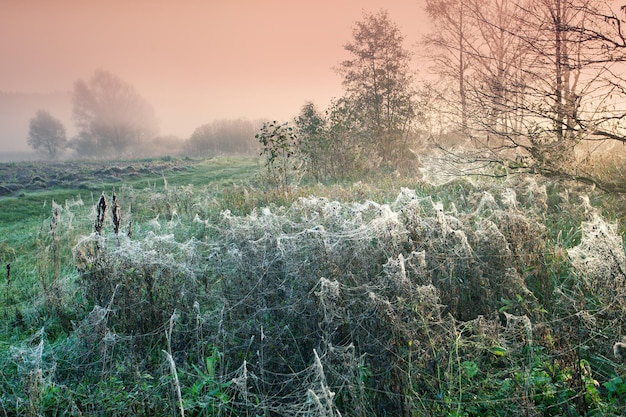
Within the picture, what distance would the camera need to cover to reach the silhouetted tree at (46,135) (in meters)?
61.8

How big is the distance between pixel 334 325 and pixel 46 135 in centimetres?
7273

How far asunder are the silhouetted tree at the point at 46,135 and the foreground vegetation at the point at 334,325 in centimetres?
6860

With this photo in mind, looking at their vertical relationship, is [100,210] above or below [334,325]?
above

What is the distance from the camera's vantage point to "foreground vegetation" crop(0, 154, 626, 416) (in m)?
2.48

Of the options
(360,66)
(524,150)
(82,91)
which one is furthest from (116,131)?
(524,150)

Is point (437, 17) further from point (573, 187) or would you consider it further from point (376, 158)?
point (573, 187)

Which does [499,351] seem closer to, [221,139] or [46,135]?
[221,139]

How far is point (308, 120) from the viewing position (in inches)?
600

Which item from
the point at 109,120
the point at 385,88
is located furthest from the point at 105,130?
the point at 385,88

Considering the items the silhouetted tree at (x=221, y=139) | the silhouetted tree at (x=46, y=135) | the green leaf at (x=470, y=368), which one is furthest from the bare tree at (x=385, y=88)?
the silhouetted tree at (x=46, y=135)

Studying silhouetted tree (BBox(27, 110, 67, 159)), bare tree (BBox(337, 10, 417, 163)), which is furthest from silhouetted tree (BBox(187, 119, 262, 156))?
bare tree (BBox(337, 10, 417, 163))

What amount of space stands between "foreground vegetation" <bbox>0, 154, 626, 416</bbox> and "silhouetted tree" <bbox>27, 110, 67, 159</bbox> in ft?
225

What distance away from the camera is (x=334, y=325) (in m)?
3.00

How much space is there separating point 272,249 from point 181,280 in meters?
0.91
